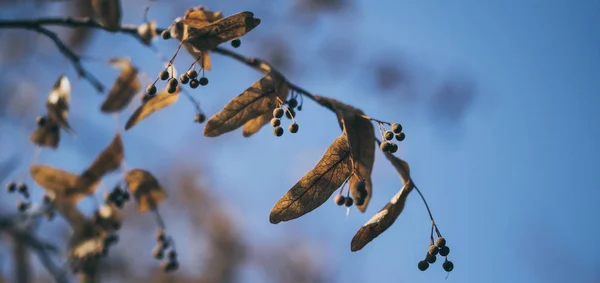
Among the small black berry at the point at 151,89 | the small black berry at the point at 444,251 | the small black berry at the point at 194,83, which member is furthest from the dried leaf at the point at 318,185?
the small black berry at the point at 151,89

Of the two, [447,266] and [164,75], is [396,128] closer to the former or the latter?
[447,266]

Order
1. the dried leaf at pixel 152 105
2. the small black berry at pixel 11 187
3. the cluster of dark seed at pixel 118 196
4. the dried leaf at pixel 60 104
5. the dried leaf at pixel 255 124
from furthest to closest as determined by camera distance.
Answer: the small black berry at pixel 11 187 → the cluster of dark seed at pixel 118 196 → the dried leaf at pixel 60 104 → the dried leaf at pixel 152 105 → the dried leaf at pixel 255 124

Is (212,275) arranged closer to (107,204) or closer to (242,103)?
(107,204)

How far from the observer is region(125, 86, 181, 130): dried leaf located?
2.09m

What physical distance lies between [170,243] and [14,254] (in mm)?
1577

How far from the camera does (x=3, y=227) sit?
3508 mm

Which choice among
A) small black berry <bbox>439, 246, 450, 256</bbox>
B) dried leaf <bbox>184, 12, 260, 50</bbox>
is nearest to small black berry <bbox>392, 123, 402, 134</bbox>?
small black berry <bbox>439, 246, 450, 256</bbox>

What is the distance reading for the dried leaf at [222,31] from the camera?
1.76 meters

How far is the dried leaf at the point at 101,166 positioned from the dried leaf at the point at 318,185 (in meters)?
1.11

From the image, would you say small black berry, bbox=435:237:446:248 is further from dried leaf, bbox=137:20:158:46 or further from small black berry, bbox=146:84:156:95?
dried leaf, bbox=137:20:158:46

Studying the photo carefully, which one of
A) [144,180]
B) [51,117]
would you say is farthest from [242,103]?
[51,117]

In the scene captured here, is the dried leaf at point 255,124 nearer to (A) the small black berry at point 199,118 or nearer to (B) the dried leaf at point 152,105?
(B) the dried leaf at point 152,105

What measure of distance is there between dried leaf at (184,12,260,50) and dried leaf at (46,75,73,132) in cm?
91

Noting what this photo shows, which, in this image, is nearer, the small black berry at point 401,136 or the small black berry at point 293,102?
the small black berry at point 401,136
